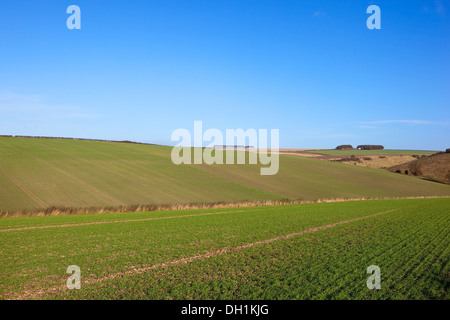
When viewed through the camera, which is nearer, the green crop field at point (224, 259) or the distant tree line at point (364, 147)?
→ the green crop field at point (224, 259)

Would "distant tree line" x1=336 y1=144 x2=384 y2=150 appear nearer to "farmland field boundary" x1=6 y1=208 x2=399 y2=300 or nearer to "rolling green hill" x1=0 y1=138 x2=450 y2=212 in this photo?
"rolling green hill" x1=0 y1=138 x2=450 y2=212

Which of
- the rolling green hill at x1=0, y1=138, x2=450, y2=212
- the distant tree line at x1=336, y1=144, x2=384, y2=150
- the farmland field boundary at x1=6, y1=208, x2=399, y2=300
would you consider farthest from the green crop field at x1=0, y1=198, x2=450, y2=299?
the distant tree line at x1=336, y1=144, x2=384, y2=150

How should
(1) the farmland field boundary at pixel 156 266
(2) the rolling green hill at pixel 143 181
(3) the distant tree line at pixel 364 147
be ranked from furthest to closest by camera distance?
(3) the distant tree line at pixel 364 147
(2) the rolling green hill at pixel 143 181
(1) the farmland field boundary at pixel 156 266

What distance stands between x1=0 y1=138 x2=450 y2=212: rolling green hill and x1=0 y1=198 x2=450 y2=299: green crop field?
8.08 m

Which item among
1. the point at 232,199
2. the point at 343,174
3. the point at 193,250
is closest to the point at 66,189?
the point at 232,199

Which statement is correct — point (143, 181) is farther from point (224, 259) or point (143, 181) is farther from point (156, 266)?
point (156, 266)

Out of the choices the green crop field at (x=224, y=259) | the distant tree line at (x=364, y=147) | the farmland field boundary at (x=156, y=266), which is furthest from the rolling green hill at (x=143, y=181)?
the distant tree line at (x=364, y=147)

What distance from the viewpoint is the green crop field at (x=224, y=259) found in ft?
26.3

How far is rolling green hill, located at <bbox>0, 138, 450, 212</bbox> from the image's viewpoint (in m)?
26.8

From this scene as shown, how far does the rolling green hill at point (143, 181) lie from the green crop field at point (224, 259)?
808 cm

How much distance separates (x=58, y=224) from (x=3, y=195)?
945 cm

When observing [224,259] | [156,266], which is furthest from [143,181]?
[156,266]

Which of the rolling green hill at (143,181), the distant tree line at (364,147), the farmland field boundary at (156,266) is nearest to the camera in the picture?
the farmland field boundary at (156,266)

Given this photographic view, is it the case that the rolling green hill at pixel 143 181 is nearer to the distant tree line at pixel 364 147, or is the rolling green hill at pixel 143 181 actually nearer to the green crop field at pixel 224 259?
the green crop field at pixel 224 259
